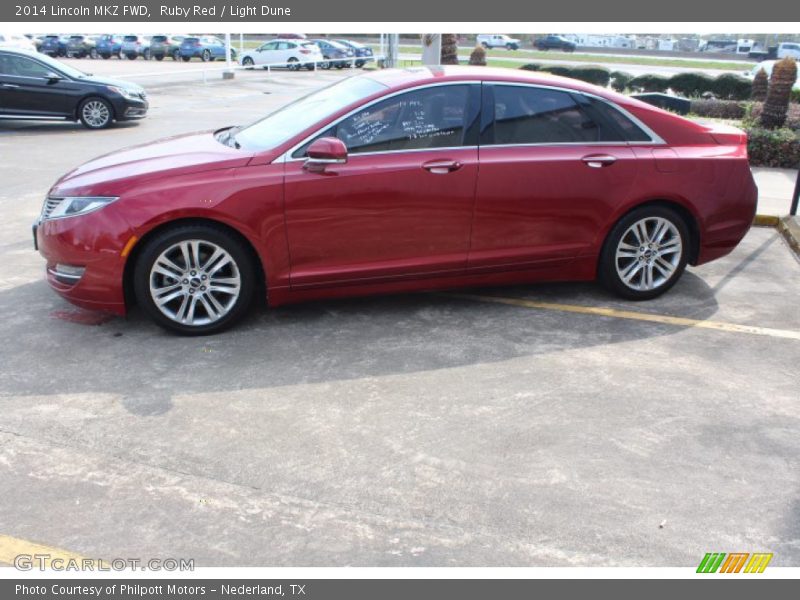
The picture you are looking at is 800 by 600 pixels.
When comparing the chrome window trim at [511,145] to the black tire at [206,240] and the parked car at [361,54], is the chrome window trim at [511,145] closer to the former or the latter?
the black tire at [206,240]

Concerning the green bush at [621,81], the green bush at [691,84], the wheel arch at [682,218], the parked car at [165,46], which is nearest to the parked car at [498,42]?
the parked car at [165,46]

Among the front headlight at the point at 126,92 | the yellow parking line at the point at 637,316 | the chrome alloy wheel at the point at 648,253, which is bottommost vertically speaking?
the yellow parking line at the point at 637,316

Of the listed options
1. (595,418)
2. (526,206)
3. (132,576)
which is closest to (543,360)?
(595,418)

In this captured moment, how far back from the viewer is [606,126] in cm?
560

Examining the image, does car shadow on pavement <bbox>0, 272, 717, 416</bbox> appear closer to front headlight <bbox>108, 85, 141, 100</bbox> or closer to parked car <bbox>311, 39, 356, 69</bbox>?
front headlight <bbox>108, 85, 141, 100</bbox>

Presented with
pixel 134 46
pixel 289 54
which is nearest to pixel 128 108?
pixel 289 54

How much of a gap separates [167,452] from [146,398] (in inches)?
24.6

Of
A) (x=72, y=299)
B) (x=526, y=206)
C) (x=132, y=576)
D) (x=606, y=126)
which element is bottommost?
(x=132, y=576)

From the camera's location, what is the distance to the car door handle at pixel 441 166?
5141 mm

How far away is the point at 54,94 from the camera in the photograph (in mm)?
14414

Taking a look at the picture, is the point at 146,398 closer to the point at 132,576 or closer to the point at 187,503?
the point at 187,503

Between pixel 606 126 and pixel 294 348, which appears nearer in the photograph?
pixel 294 348

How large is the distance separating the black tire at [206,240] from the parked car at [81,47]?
43446 mm

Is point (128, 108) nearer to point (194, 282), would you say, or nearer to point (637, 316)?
point (194, 282)
